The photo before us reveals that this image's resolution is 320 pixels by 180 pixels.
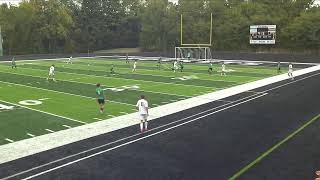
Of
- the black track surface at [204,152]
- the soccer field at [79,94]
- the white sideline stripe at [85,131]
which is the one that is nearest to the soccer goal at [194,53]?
the soccer field at [79,94]

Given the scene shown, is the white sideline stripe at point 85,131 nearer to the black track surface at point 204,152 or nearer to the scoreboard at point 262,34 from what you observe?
the black track surface at point 204,152

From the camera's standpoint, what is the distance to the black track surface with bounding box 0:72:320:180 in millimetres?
11492

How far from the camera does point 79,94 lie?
84.3 ft

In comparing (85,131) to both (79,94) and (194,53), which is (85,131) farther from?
(194,53)

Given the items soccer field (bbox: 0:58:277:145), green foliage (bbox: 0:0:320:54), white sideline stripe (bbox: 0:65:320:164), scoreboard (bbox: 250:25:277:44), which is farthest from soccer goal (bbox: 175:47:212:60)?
white sideline stripe (bbox: 0:65:320:164)

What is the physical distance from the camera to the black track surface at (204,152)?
11492 mm

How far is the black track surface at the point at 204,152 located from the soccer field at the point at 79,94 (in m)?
3.12

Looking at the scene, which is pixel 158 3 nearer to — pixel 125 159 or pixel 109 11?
pixel 109 11

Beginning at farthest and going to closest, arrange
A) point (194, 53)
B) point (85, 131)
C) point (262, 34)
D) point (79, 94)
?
point (194, 53)
point (262, 34)
point (79, 94)
point (85, 131)

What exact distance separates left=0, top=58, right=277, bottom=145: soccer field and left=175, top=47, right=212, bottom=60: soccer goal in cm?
2020

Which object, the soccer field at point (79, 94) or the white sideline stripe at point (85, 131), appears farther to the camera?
the soccer field at point (79, 94)

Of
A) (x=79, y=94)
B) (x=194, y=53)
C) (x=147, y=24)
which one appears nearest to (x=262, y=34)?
(x=194, y=53)

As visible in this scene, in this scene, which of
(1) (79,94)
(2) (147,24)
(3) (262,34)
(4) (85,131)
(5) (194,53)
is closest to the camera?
(4) (85,131)

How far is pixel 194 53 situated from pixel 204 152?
159ft
